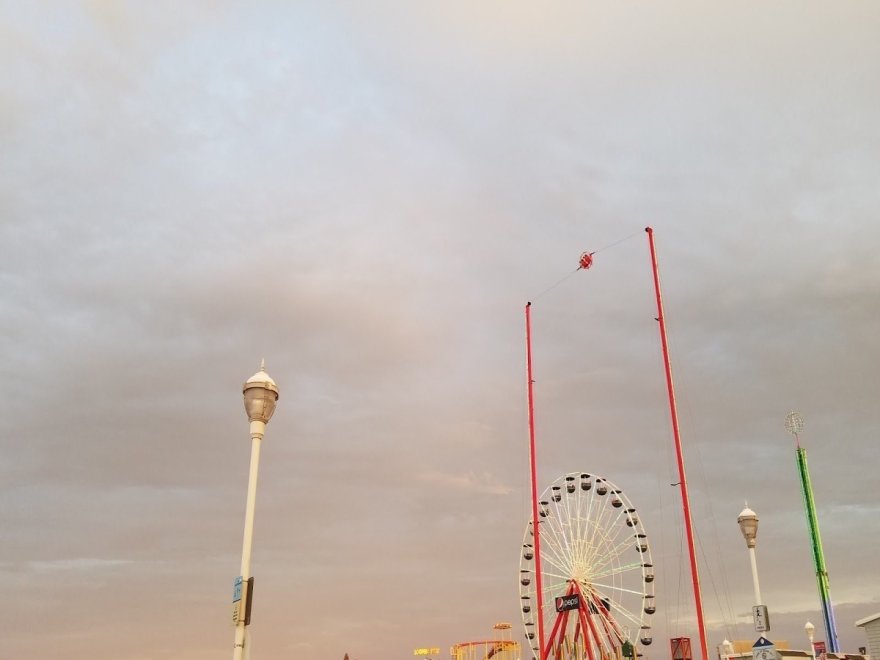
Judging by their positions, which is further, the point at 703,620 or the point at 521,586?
the point at 521,586

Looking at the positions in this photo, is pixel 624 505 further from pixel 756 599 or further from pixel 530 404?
pixel 756 599

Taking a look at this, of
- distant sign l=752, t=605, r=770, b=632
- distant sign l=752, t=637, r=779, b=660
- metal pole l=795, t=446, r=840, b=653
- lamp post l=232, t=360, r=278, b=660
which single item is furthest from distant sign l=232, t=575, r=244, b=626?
metal pole l=795, t=446, r=840, b=653

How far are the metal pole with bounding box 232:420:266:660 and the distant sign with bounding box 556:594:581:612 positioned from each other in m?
37.0

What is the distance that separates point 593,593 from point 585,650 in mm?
3721

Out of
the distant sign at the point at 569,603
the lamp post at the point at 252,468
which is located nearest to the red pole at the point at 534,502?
the distant sign at the point at 569,603

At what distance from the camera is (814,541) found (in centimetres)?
7681

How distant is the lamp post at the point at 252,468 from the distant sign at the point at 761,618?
22852 mm

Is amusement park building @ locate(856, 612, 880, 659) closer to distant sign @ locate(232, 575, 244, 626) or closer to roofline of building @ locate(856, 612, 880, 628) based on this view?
roofline of building @ locate(856, 612, 880, 628)

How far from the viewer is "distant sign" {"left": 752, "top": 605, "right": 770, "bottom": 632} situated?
33.5 m

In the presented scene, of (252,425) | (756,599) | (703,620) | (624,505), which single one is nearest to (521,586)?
(624,505)

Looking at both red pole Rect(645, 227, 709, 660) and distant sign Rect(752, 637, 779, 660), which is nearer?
distant sign Rect(752, 637, 779, 660)

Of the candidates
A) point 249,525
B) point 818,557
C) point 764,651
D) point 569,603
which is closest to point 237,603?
point 249,525

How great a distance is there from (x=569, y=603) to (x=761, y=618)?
69.1 ft

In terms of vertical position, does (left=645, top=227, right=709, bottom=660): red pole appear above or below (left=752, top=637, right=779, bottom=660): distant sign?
above
